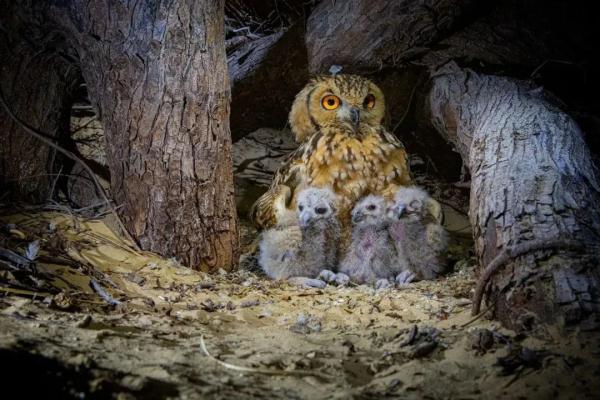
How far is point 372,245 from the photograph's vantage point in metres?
3.54

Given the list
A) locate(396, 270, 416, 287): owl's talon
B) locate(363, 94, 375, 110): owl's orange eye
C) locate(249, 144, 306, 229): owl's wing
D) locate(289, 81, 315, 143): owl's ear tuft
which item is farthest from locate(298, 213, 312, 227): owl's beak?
locate(363, 94, 375, 110): owl's orange eye

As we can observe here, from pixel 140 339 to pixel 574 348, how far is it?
4.56ft

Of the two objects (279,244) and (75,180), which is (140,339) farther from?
(75,180)

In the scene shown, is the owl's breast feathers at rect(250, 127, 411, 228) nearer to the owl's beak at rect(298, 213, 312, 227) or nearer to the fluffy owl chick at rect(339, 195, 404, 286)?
the fluffy owl chick at rect(339, 195, 404, 286)

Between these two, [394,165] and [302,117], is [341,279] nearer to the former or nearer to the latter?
[394,165]

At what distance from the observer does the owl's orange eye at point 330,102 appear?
3854 millimetres

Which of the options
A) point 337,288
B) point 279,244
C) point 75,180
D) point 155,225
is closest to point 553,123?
point 337,288

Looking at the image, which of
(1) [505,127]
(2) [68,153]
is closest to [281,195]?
(2) [68,153]

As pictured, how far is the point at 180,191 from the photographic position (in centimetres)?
304

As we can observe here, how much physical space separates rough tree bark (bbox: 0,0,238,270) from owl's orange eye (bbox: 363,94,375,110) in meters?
1.20

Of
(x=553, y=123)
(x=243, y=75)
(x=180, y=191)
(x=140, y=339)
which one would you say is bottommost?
(x=140, y=339)

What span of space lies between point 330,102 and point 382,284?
1.45 meters

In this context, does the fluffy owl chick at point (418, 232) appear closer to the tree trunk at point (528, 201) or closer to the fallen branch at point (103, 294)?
the tree trunk at point (528, 201)

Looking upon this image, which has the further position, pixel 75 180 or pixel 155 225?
pixel 75 180
